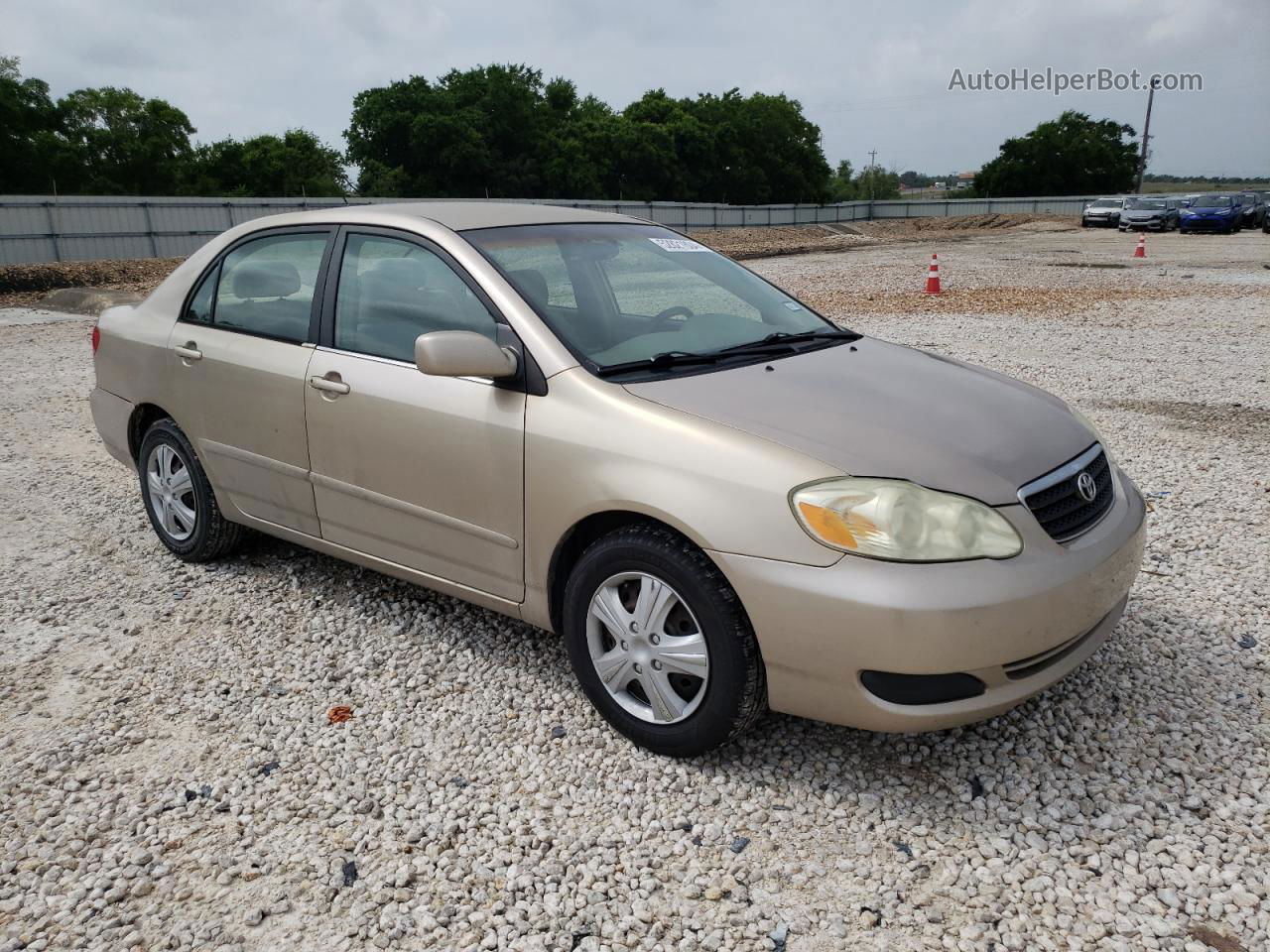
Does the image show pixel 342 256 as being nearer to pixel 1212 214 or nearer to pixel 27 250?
pixel 27 250

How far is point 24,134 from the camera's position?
48.5 meters

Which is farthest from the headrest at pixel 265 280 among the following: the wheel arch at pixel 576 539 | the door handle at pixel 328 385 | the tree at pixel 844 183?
the tree at pixel 844 183

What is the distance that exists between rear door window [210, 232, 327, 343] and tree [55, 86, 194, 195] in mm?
54698

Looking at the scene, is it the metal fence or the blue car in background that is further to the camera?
the blue car in background

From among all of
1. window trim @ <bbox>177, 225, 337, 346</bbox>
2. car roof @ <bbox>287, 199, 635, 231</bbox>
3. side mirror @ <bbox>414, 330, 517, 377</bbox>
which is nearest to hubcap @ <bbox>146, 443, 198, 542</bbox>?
window trim @ <bbox>177, 225, 337, 346</bbox>

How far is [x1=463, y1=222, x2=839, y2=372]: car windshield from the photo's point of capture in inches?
138

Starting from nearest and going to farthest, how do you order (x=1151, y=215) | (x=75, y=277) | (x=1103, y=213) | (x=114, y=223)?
(x=75, y=277) < (x=114, y=223) < (x=1151, y=215) < (x=1103, y=213)

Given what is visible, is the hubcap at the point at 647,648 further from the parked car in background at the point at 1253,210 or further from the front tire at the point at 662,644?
the parked car in background at the point at 1253,210

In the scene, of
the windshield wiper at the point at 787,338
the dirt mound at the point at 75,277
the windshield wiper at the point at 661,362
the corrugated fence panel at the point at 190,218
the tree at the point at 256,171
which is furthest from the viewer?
the tree at the point at 256,171

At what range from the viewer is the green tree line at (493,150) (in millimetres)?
52031

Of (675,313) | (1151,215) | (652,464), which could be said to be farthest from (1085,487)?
(1151,215)

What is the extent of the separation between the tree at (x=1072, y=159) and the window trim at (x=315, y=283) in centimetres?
8881

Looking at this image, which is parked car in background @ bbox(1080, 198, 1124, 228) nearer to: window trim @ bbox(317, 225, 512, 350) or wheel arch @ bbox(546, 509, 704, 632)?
window trim @ bbox(317, 225, 512, 350)

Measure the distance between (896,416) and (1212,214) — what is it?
40834mm
